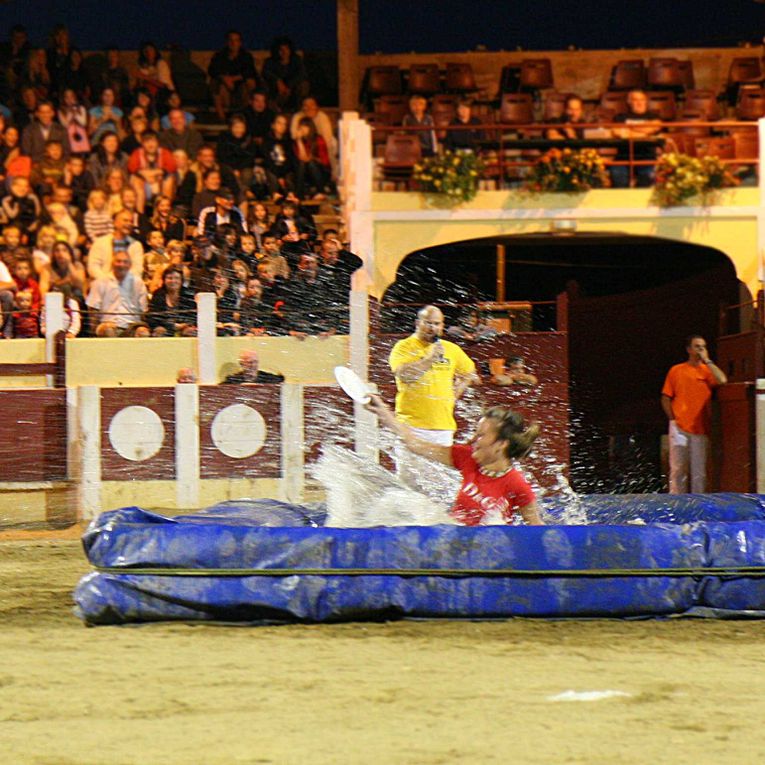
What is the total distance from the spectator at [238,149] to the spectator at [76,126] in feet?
5.41

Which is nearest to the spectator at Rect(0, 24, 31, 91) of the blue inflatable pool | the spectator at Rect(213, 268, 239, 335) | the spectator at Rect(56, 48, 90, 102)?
the spectator at Rect(56, 48, 90, 102)

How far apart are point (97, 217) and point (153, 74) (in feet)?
10.9

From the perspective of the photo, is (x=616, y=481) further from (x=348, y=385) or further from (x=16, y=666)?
(x=16, y=666)

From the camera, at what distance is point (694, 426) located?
1239 centimetres

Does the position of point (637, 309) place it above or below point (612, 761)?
above

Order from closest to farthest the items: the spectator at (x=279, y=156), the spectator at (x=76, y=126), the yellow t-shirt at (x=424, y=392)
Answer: the yellow t-shirt at (x=424, y=392) → the spectator at (x=279, y=156) → the spectator at (x=76, y=126)


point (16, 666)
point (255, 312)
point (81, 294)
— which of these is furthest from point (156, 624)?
point (81, 294)

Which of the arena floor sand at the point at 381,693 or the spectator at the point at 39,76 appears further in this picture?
the spectator at the point at 39,76

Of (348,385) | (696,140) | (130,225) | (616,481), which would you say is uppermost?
(696,140)

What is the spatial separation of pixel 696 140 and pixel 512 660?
12.5 meters

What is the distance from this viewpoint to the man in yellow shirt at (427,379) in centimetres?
844

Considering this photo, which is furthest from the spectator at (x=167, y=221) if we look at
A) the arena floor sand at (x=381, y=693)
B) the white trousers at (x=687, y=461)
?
the arena floor sand at (x=381, y=693)

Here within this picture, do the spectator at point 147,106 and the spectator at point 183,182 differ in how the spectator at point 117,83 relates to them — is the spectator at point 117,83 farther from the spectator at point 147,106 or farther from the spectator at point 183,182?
the spectator at point 183,182

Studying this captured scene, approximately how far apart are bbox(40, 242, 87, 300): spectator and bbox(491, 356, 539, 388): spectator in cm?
461
